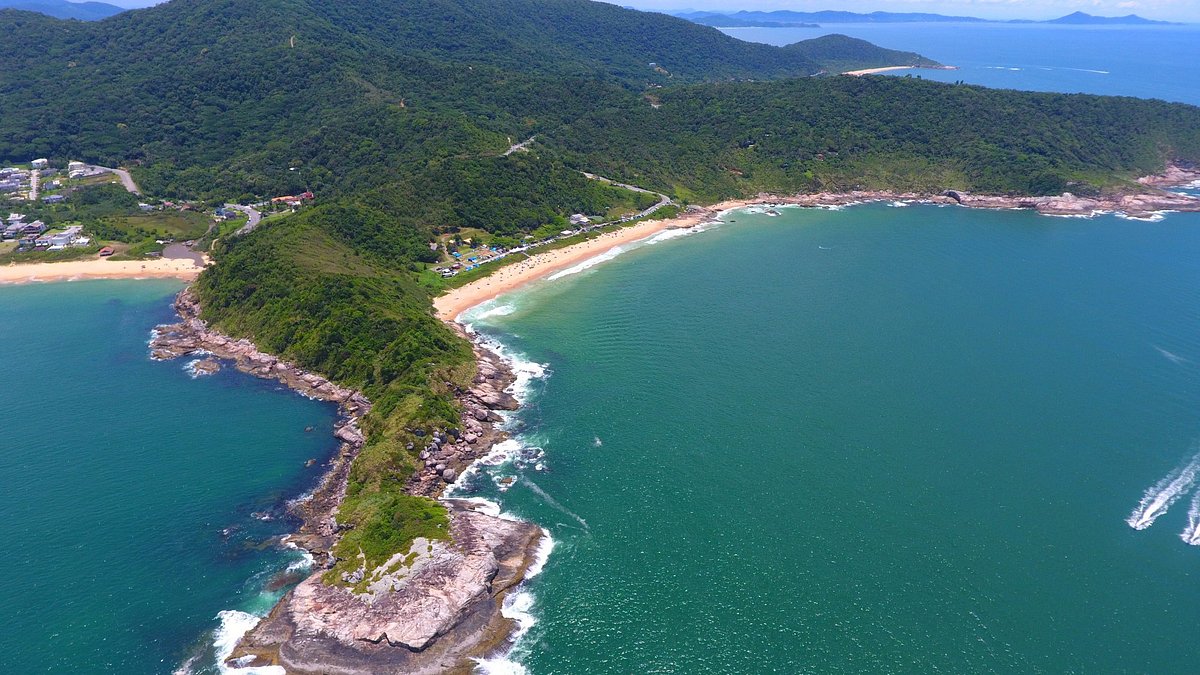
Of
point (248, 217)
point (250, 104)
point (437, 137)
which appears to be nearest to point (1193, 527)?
point (437, 137)

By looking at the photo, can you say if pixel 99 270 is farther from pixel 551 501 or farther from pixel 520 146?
pixel 551 501

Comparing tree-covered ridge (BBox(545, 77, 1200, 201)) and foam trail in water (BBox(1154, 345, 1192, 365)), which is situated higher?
tree-covered ridge (BBox(545, 77, 1200, 201))

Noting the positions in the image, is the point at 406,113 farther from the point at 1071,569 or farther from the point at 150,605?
the point at 1071,569

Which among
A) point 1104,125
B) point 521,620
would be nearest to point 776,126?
point 1104,125

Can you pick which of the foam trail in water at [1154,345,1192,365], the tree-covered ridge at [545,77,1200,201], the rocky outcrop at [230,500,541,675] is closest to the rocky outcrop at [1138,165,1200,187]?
the tree-covered ridge at [545,77,1200,201]

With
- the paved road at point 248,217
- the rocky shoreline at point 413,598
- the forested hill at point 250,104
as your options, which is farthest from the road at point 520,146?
the rocky shoreline at point 413,598

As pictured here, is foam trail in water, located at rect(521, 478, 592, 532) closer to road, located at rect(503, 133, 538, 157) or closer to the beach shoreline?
the beach shoreline

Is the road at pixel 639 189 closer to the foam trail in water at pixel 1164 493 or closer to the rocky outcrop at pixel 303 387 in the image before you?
the rocky outcrop at pixel 303 387
